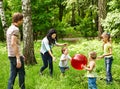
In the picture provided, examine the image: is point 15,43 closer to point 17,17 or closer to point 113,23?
point 17,17

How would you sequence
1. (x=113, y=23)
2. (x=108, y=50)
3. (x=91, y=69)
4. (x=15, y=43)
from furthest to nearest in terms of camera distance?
1. (x=113, y=23)
2. (x=108, y=50)
3. (x=91, y=69)
4. (x=15, y=43)

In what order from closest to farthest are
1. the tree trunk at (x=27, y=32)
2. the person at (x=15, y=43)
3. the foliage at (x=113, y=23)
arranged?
the person at (x=15, y=43), the tree trunk at (x=27, y=32), the foliage at (x=113, y=23)

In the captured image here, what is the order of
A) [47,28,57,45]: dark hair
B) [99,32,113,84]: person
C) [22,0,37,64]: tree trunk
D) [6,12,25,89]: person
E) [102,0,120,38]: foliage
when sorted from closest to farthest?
[6,12,25,89]: person < [99,32,113,84]: person < [47,28,57,45]: dark hair < [22,0,37,64]: tree trunk < [102,0,120,38]: foliage

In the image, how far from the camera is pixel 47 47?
35.1 ft

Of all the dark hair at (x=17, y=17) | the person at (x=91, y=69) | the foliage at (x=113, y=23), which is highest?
the dark hair at (x=17, y=17)

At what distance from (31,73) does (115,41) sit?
433 inches

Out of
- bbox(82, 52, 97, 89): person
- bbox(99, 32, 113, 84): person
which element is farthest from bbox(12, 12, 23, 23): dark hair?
bbox(99, 32, 113, 84): person

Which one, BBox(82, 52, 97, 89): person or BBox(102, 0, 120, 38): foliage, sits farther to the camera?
BBox(102, 0, 120, 38): foliage

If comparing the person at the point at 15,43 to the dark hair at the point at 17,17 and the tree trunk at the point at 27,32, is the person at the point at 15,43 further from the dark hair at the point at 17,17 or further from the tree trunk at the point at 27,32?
the tree trunk at the point at 27,32

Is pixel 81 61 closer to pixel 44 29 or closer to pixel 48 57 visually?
pixel 48 57

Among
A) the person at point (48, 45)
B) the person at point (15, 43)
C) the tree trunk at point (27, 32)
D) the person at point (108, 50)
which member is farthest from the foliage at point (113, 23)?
the person at point (15, 43)

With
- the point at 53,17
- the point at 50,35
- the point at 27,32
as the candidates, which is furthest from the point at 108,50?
the point at 53,17

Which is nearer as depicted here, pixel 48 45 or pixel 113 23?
pixel 48 45

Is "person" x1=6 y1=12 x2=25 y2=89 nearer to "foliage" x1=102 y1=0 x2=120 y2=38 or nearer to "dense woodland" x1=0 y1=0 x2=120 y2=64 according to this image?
"dense woodland" x1=0 y1=0 x2=120 y2=64
